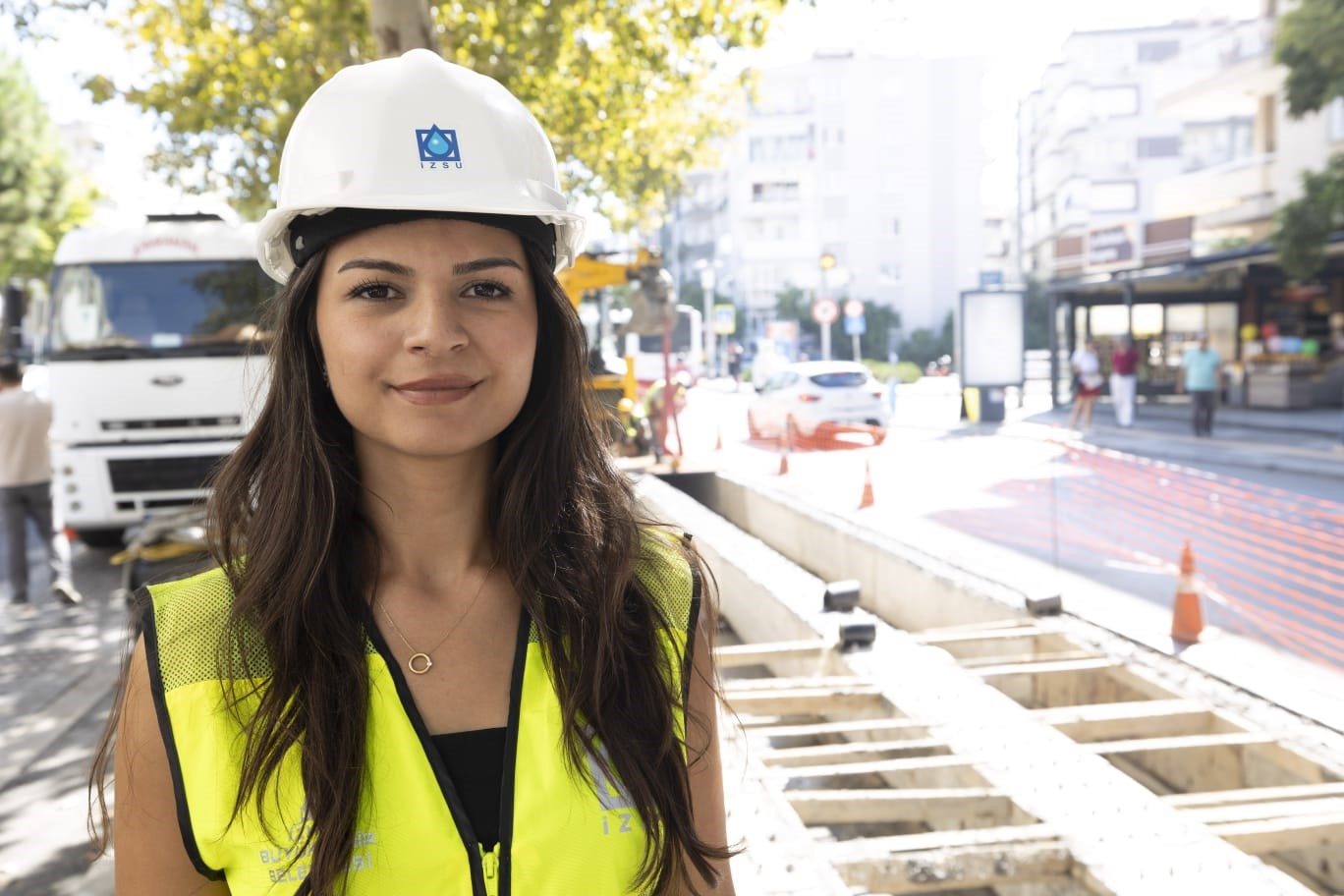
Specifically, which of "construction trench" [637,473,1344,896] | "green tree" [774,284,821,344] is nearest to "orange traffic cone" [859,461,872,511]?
"construction trench" [637,473,1344,896]

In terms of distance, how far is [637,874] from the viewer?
168 cm

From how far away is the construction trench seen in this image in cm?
366

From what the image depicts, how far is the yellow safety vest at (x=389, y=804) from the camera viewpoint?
154 centimetres

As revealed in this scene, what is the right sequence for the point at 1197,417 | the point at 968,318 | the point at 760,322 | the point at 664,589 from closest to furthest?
1. the point at 664,589
2. the point at 1197,417
3. the point at 968,318
4. the point at 760,322

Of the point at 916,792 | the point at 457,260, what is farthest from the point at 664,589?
the point at 916,792

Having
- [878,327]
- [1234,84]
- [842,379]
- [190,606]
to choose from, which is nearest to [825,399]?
[842,379]

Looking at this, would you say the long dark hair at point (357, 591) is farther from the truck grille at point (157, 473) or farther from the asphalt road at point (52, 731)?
the truck grille at point (157, 473)

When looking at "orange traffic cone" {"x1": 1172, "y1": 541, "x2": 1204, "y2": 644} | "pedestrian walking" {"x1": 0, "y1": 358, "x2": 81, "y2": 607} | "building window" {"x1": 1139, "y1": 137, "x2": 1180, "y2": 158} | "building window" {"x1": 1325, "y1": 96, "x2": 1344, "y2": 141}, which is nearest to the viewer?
"orange traffic cone" {"x1": 1172, "y1": 541, "x2": 1204, "y2": 644}

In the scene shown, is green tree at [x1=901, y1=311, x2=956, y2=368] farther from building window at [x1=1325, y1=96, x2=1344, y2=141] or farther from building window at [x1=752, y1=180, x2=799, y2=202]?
building window at [x1=1325, y1=96, x2=1344, y2=141]

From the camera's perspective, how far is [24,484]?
10164 mm

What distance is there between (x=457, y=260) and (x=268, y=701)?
24.8 inches

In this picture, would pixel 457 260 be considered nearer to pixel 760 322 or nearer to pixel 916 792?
pixel 916 792

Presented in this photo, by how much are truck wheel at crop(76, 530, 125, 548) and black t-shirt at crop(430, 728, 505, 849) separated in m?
12.2

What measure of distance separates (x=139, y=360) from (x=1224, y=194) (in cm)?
2310
